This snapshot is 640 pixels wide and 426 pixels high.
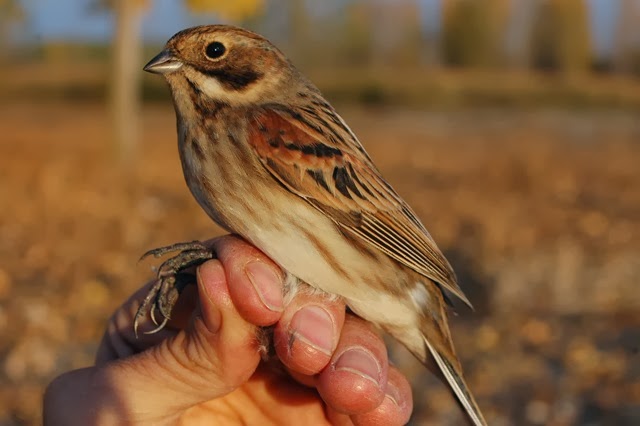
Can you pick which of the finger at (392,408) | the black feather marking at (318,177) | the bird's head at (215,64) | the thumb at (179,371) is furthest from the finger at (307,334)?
the bird's head at (215,64)

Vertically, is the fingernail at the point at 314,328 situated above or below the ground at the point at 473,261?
above

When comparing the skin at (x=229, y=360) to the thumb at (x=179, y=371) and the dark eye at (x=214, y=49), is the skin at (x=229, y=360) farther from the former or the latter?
the dark eye at (x=214, y=49)

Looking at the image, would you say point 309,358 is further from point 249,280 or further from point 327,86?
point 327,86

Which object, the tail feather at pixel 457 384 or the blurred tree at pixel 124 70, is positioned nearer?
the tail feather at pixel 457 384

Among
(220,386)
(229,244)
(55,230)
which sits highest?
(229,244)

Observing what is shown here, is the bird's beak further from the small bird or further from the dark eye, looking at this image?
the dark eye

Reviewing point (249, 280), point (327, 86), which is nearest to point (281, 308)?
point (249, 280)
